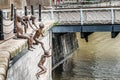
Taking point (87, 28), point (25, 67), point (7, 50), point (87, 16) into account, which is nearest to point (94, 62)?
point (87, 16)

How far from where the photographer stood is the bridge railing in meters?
24.2

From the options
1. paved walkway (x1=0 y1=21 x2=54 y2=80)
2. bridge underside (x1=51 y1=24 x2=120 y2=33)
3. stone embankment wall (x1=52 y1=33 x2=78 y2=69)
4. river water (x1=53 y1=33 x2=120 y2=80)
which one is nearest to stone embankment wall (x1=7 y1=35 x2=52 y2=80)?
paved walkway (x1=0 y1=21 x2=54 y2=80)

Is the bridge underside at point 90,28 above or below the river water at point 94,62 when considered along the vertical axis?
above

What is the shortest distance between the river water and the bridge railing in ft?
11.6

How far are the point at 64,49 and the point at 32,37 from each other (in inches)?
706

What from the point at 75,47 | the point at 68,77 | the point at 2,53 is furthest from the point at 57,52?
the point at 2,53

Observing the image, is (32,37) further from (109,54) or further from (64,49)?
(109,54)

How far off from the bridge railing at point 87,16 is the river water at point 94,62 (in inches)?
139

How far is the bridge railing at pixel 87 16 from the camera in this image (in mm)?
24236

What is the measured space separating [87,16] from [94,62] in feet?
21.0

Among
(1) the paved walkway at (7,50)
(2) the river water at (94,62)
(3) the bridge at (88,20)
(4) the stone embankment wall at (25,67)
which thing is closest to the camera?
(1) the paved walkway at (7,50)

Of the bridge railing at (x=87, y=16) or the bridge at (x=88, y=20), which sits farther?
the bridge railing at (x=87, y=16)

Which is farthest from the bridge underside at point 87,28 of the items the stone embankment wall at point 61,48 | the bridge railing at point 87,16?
the stone embankment wall at point 61,48

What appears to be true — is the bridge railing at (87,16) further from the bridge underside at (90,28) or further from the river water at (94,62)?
the river water at (94,62)
